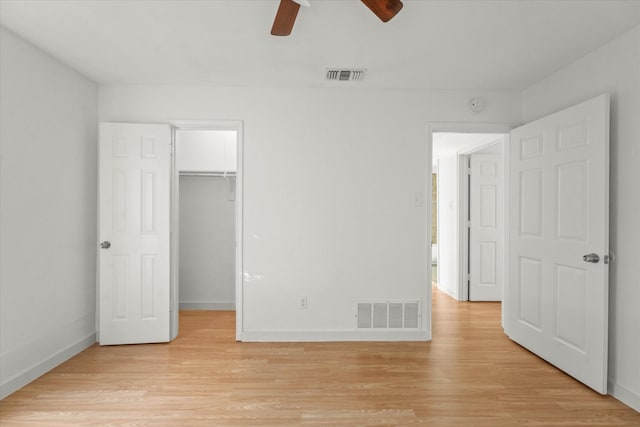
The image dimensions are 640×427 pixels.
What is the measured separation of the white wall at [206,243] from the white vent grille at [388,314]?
1912 millimetres

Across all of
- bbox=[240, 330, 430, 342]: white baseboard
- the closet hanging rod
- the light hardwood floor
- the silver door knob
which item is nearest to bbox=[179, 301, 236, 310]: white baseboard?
the light hardwood floor

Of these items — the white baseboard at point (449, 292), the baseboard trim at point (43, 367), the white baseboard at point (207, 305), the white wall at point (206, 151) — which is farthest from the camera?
the white baseboard at point (449, 292)

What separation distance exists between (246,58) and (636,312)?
333 cm

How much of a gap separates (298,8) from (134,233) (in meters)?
2.62

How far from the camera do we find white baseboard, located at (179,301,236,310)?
4.75m

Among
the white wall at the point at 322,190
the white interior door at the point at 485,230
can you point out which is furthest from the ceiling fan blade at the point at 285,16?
the white interior door at the point at 485,230

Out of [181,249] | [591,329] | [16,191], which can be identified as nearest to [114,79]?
[16,191]

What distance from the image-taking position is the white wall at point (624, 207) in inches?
95.5

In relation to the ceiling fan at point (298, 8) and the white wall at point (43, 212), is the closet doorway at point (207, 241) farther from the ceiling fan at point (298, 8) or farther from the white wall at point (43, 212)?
the ceiling fan at point (298, 8)

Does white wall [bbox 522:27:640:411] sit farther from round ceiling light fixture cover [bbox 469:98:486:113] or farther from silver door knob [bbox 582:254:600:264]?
round ceiling light fixture cover [bbox 469:98:486:113]

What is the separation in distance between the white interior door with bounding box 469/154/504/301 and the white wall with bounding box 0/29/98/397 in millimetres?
4783

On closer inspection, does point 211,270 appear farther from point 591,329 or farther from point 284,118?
point 591,329

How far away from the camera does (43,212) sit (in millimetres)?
2867

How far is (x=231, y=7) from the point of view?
88.0 inches
